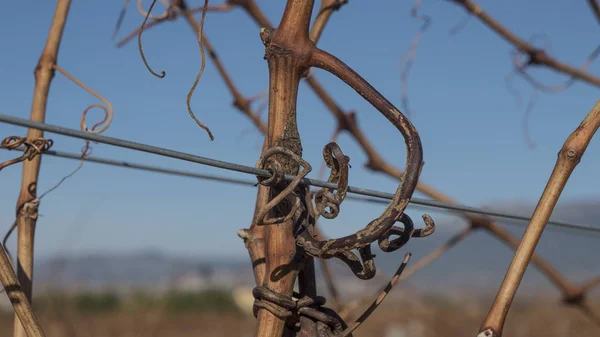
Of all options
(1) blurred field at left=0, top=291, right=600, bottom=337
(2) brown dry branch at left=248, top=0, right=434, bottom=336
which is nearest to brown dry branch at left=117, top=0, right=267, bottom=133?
(2) brown dry branch at left=248, top=0, right=434, bottom=336

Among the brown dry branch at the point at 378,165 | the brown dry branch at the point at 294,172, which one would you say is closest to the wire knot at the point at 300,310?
the brown dry branch at the point at 294,172

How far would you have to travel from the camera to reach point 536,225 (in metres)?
0.52

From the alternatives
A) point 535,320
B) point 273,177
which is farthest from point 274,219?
point 535,320

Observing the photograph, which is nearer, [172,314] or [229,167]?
[229,167]

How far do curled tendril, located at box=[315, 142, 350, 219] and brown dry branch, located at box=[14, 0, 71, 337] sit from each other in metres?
0.30

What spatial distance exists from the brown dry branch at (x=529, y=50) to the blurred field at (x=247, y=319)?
9.41 m

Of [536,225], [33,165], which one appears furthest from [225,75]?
[536,225]

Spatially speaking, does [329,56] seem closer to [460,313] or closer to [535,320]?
[535,320]

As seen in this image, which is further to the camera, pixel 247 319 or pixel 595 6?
pixel 247 319

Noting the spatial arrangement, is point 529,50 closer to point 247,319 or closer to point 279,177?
point 279,177

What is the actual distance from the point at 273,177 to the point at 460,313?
1575 centimetres

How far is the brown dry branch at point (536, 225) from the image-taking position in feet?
1.68

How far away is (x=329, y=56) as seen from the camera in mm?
529

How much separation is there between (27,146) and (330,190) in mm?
287
